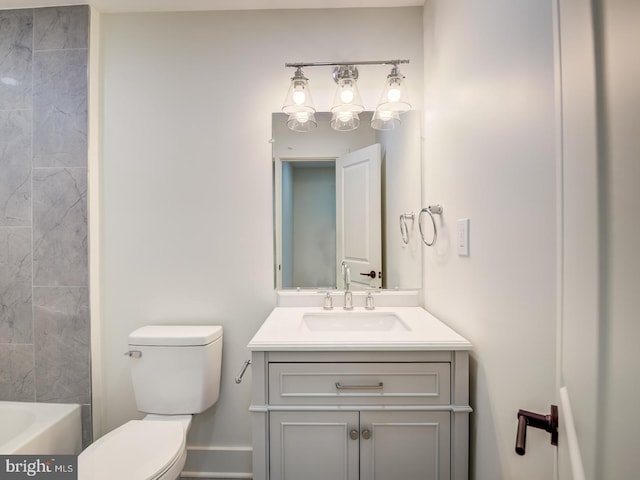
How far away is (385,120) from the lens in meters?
1.53

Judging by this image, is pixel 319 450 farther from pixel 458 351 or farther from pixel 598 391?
pixel 598 391

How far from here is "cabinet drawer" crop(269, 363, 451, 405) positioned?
1.04 m

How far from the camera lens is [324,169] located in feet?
5.22

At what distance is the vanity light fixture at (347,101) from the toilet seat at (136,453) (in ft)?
4.97

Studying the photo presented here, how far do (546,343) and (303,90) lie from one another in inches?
55.2

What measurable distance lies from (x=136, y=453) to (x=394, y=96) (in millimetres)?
1877

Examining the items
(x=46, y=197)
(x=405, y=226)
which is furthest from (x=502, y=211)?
(x=46, y=197)

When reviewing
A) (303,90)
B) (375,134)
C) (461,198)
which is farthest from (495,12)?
(303,90)

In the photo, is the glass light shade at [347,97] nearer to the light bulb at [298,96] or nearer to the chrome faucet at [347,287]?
the light bulb at [298,96]

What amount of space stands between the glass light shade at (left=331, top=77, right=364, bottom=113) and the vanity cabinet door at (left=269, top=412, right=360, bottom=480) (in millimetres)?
1372

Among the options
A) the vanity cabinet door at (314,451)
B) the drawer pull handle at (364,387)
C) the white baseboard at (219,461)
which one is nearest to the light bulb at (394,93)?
the drawer pull handle at (364,387)

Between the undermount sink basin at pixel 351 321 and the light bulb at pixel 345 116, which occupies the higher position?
the light bulb at pixel 345 116

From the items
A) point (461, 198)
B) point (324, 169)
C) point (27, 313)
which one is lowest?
point (27, 313)

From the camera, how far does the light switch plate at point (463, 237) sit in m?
1.10
